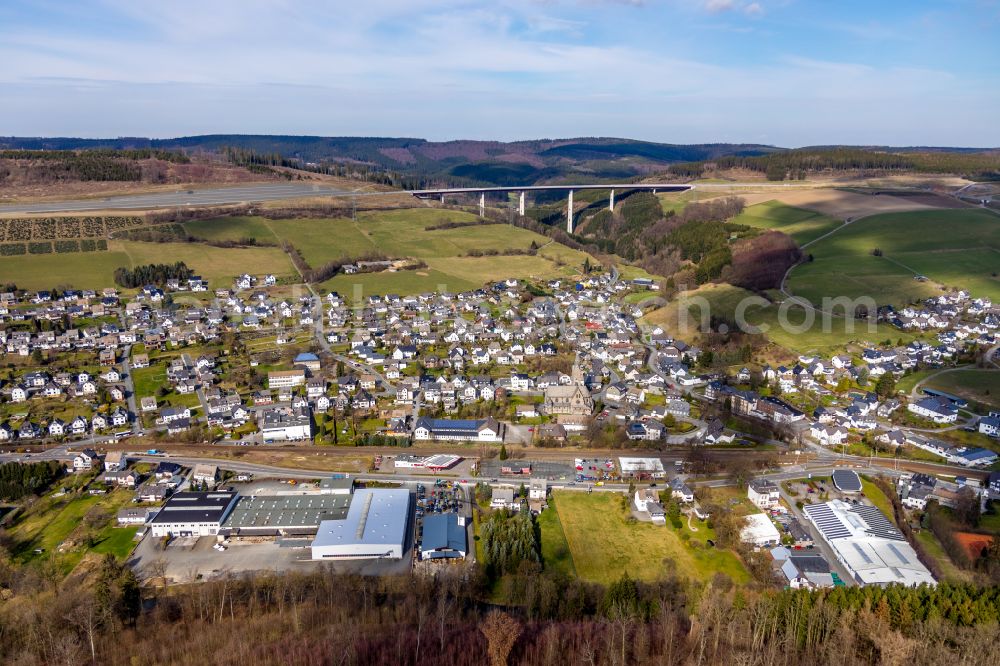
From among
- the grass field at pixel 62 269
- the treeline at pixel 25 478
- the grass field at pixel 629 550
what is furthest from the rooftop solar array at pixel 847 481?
the grass field at pixel 62 269

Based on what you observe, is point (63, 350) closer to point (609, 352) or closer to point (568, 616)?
point (609, 352)

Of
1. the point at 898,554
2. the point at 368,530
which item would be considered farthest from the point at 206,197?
the point at 898,554

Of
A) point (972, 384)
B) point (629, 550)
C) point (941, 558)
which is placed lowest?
point (629, 550)

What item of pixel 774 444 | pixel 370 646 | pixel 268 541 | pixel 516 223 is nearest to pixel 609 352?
pixel 774 444

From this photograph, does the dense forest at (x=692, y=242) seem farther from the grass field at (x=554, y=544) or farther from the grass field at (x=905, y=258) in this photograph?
the grass field at (x=554, y=544)

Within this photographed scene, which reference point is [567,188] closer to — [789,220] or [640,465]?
[789,220]
